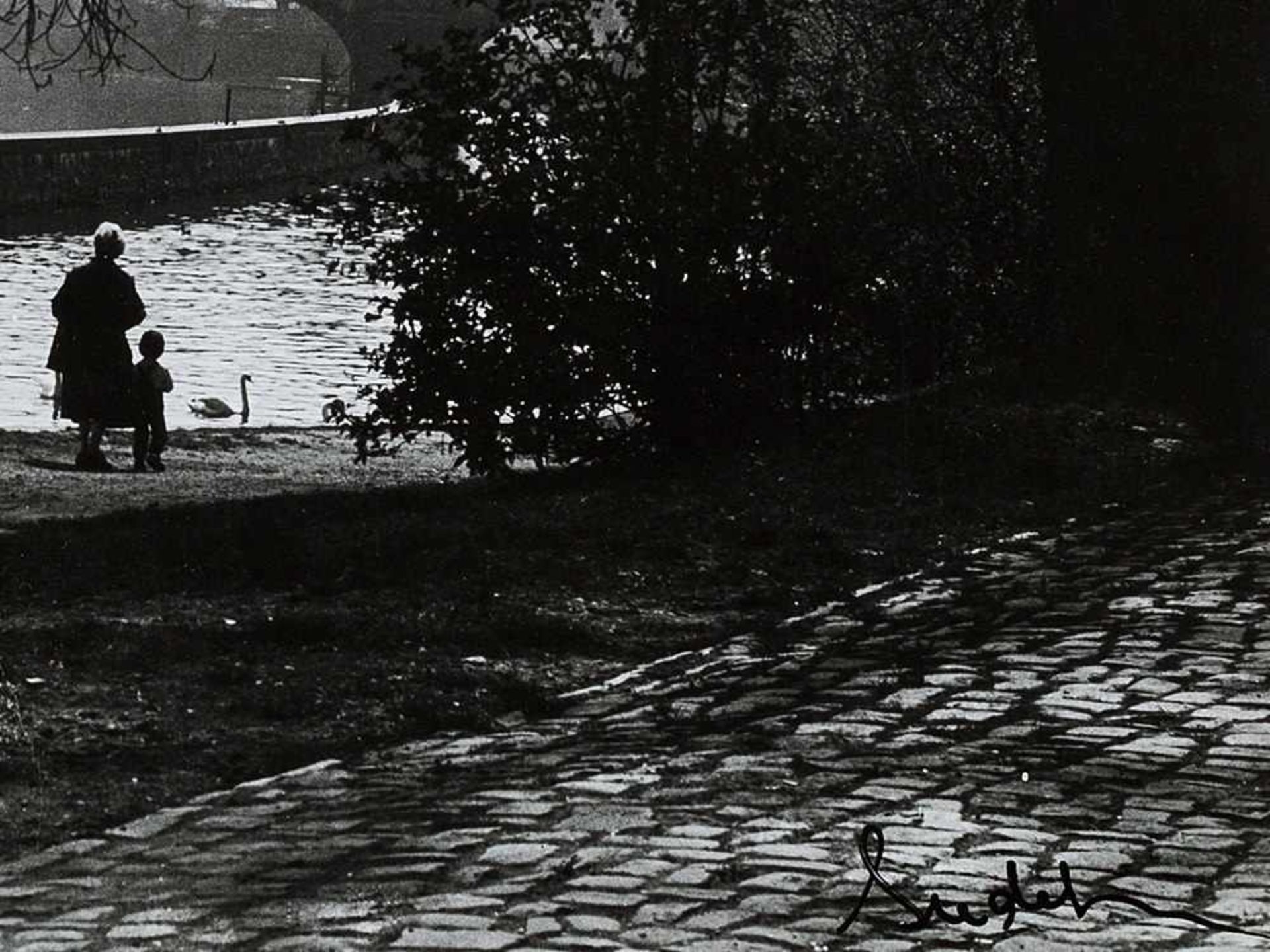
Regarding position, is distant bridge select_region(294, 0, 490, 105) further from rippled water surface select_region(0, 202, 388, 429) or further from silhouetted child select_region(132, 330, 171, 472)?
silhouetted child select_region(132, 330, 171, 472)

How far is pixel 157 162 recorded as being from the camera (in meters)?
47.8

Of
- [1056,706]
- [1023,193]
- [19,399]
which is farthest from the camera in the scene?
[19,399]

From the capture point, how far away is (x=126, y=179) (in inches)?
1816

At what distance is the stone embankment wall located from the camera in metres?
42.5

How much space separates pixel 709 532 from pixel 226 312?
25042mm

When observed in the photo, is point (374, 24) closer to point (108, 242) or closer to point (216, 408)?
point (216, 408)

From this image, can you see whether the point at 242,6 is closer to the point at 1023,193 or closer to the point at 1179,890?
the point at 1023,193

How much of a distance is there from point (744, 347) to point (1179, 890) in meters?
7.40

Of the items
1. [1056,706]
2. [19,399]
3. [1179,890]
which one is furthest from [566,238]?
[19,399]

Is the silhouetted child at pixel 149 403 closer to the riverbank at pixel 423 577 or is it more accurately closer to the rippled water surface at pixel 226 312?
the riverbank at pixel 423 577

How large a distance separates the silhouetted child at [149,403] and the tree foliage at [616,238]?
3.46 metres

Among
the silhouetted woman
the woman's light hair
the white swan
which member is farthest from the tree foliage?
the white swan
